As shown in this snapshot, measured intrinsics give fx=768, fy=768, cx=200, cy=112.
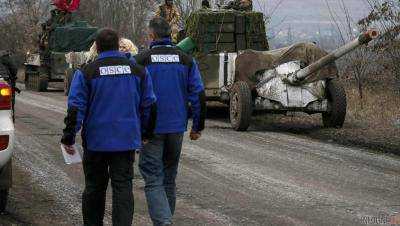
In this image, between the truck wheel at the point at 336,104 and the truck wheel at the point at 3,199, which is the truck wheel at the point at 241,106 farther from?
the truck wheel at the point at 3,199

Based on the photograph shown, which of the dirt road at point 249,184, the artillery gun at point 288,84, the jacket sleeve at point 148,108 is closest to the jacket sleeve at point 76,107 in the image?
the jacket sleeve at point 148,108

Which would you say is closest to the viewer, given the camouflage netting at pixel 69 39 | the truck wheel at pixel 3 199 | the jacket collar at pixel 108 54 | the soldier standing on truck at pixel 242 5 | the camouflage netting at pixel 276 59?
the jacket collar at pixel 108 54

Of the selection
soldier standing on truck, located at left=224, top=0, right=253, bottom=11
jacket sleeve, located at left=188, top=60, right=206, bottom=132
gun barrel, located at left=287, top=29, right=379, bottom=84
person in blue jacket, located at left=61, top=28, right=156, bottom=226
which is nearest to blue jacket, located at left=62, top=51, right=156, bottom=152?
person in blue jacket, located at left=61, top=28, right=156, bottom=226

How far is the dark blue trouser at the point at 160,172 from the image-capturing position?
6.09 m

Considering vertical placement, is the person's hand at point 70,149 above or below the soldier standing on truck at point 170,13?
below

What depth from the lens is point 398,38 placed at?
1730 centimetres

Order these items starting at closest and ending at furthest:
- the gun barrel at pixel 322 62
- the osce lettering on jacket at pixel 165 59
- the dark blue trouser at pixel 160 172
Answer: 1. the dark blue trouser at pixel 160 172
2. the osce lettering on jacket at pixel 165 59
3. the gun barrel at pixel 322 62

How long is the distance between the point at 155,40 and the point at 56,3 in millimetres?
23492

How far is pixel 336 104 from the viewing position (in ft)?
45.8

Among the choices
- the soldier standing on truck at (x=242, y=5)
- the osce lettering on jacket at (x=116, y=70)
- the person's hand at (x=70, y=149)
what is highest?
the soldier standing on truck at (x=242, y=5)

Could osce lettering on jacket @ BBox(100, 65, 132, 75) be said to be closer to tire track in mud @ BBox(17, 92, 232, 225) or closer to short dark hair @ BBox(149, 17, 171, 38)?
short dark hair @ BBox(149, 17, 171, 38)

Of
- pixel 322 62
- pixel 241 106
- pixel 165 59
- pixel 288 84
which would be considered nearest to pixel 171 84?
pixel 165 59

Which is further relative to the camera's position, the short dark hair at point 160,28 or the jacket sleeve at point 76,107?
the short dark hair at point 160,28

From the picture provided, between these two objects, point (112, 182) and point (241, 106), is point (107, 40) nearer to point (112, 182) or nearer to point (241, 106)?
point (112, 182)
